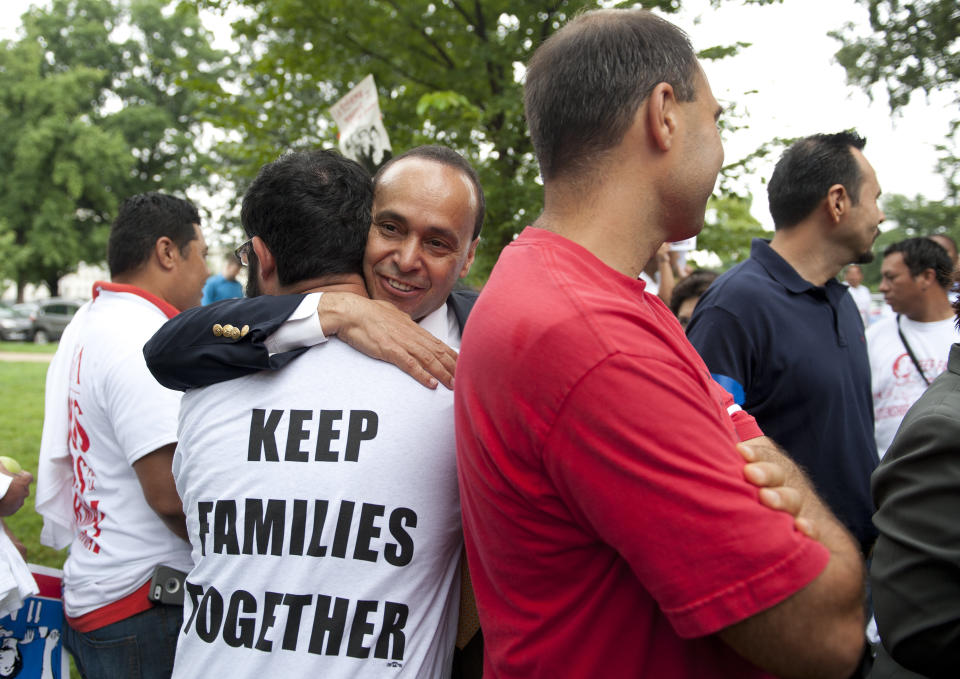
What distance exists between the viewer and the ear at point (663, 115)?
4.53 feet

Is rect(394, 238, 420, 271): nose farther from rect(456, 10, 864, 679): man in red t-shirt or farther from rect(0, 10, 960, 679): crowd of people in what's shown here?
rect(456, 10, 864, 679): man in red t-shirt

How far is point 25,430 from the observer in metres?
9.34

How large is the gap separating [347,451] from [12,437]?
9191mm

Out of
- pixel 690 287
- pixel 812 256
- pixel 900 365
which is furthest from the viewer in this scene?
pixel 690 287

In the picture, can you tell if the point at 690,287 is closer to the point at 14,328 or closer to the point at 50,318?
the point at 50,318

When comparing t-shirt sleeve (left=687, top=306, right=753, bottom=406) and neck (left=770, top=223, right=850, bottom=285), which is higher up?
neck (left=770, top=223, right=850, bottom=285)

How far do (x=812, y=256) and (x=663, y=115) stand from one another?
2.15m

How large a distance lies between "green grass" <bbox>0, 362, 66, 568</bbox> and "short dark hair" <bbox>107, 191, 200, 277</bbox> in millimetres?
1952

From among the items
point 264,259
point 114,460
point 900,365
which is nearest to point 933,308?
point 900,365

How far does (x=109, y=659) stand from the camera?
2.55m

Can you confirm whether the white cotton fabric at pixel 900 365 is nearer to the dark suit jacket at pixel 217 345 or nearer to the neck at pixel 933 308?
the neck at pixel 933 308

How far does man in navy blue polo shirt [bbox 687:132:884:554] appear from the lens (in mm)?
2852

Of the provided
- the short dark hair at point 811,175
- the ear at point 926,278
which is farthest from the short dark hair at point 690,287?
the short dark hair at point 811,175

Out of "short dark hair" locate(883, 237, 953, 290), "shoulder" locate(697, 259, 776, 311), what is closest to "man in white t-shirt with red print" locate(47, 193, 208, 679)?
"shoulder" locate(697, 259, 776, 311)
